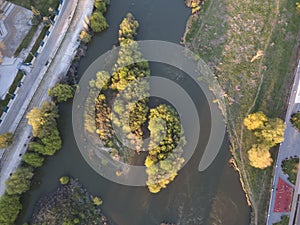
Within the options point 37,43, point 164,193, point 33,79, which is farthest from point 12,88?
point 164,193

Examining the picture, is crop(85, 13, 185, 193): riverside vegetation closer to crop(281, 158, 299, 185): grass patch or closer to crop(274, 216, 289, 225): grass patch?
crop(281, 158, 299, 185): grass patch

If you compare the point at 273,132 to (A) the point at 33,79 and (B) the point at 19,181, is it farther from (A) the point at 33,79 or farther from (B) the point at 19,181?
(A) the point at 33,79

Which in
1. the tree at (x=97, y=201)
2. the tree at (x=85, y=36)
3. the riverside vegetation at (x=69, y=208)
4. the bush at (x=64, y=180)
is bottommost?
the riverside vegetation at (x=69, y=208)

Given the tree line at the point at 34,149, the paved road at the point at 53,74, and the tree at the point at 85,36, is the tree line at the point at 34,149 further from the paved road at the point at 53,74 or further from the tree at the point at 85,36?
the tree at the point at 85,36

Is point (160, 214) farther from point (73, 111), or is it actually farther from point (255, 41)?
point (255, 41)

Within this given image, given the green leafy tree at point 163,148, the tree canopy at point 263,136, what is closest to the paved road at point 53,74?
the green leafy tree at point 163,148

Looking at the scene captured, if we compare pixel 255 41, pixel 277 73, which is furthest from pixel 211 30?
pixel 277 73
